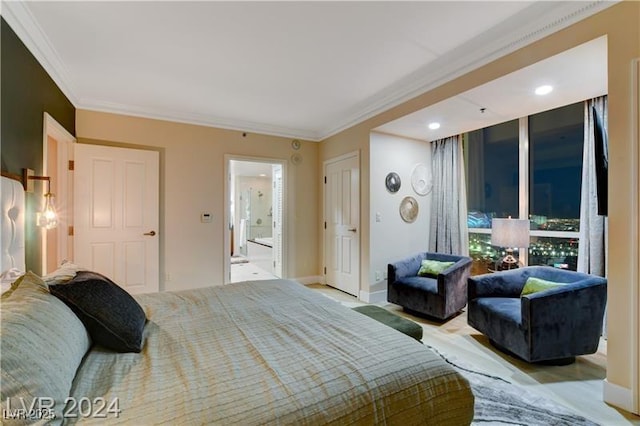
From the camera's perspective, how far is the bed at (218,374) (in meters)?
0.83

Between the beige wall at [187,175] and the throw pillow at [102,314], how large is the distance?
9.35ft

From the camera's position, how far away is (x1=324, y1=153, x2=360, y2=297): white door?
13.9 ft

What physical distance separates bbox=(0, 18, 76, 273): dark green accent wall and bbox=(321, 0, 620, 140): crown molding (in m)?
3.16

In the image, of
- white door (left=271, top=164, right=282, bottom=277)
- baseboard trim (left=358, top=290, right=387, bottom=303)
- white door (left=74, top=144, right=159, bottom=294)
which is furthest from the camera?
white door (left=271, top=164, right=282, bottom=277)

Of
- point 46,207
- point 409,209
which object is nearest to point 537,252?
point 409,209

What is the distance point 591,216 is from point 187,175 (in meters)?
4.76

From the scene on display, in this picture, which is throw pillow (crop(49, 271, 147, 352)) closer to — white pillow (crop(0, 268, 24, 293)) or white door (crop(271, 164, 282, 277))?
white pillow (crop(0, 268, 24, 293))

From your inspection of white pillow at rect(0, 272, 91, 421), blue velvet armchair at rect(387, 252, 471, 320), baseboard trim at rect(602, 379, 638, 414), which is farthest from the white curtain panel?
white pillow at rect(0, 272, 91, 421)

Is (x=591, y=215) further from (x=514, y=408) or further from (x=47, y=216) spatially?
(x=47, y=216)

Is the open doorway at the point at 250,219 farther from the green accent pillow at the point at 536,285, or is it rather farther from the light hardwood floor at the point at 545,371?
the green accent pillow at the point at 536,285

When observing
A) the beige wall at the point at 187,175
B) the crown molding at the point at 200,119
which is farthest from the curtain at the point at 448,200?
the beige wall at the point at 187,175

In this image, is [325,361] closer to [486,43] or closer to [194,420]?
[194,420]

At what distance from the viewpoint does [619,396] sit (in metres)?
1.82

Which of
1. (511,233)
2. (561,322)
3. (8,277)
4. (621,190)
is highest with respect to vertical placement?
(621,190)
